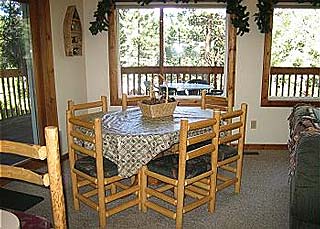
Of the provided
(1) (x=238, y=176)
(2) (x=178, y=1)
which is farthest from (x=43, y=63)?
(1) (x=238, y=176)

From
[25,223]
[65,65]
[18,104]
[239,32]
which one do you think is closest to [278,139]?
[239,32]

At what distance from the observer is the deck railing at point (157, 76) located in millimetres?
5070

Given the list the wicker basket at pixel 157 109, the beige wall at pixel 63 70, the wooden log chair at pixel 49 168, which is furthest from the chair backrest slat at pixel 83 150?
the beige wall at pixel 63 70

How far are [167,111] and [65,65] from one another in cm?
170

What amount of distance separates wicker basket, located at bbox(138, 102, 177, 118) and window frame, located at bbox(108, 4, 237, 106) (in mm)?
1387

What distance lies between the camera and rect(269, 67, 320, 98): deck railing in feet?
17.5

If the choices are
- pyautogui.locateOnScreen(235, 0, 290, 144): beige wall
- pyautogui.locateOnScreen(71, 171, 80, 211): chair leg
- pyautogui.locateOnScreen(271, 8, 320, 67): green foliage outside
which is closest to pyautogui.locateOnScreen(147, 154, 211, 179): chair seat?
pyautogui.locateOnScreen(71, 171, 80, 211): chair leg

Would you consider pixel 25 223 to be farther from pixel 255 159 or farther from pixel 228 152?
pixel 255 159

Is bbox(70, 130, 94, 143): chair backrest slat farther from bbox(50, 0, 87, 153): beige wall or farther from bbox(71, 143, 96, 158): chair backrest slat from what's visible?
bbox(50, 0, 87, 153): beige wall

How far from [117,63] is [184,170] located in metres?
2.50

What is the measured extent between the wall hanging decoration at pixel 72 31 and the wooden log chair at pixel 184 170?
6.77ft

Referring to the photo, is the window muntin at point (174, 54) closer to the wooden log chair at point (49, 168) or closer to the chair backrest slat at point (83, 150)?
the chair backrest slat at point (83, 150)

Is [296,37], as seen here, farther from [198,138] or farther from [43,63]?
[43,63]

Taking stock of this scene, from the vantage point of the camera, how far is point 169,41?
15.7 ft
